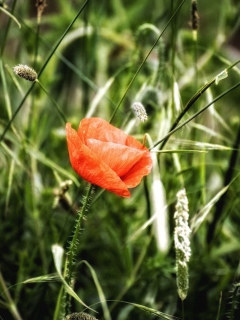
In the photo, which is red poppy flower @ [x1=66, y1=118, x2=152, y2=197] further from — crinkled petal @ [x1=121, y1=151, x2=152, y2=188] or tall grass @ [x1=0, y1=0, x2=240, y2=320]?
tall grass @ [x1=0, y1=0, x2=240, y2=320]

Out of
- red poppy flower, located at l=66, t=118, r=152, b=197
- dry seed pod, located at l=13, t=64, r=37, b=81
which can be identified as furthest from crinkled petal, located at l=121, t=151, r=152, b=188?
dry seed pod, located at l=13, t=64, r=37, b=81

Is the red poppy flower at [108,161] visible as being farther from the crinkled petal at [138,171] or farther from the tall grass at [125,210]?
the tall grass at [125,210]

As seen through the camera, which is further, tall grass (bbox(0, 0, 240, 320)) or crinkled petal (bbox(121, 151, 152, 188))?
tall grass (bbox(0, 0, 240, 320))

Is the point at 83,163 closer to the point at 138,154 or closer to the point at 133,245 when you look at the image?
the point at 138,154

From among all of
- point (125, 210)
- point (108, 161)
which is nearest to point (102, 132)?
point (108, 161)

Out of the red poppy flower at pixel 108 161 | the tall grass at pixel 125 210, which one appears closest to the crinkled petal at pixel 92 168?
the red poppy flower at pixel 108 161

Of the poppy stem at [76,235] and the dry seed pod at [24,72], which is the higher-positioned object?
the dry seed pod at [24,72]

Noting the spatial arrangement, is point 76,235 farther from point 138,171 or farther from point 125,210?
point 125,210

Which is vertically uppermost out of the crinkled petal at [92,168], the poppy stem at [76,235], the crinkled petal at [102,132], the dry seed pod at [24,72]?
the dry seed pod at [24,72]
